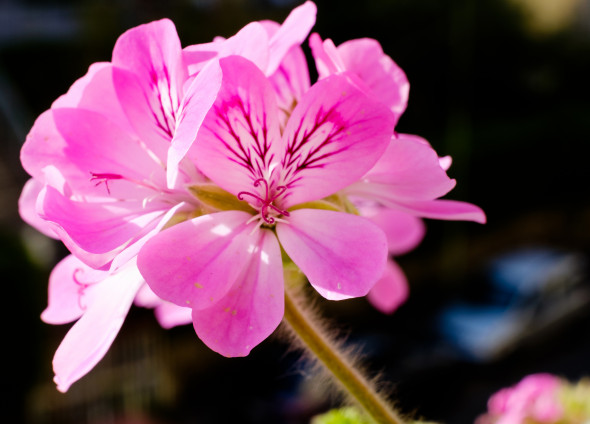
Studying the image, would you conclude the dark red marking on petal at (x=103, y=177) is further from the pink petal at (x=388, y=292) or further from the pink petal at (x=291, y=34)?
the pink petal at (x=388, y=292)

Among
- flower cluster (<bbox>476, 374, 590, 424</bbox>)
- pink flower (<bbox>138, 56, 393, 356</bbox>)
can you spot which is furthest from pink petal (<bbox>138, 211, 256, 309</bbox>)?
flower cluster (<bbox>476, 374, 590, 424</bbox>)

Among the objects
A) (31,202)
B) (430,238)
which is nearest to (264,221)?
(31,202)

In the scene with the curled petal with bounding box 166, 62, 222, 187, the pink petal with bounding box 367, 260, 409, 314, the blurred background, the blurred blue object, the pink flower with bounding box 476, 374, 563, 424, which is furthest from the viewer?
the blurred blue object

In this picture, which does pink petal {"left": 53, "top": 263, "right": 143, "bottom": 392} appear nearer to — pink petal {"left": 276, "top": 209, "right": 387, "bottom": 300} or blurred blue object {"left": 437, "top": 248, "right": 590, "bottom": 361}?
pink petal {"left": 276, "top": 209, "right": 387, "bottom": 300}

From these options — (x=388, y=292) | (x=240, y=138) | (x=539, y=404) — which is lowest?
(x=539, y=404)

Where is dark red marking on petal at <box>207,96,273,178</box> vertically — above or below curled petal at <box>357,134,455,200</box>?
above

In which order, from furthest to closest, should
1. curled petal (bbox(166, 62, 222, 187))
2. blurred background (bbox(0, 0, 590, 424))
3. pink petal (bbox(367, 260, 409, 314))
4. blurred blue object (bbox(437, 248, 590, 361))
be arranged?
blurred blue object (bbox(437, 248, 590, 361)) → blurred background (bbox(0, 0, 590, 424)) → pink petal (bbox(367, 260, 409, 314)) → curled petal (bbox(166, 62, 222, 187))

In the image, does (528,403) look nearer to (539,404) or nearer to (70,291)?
(539,404)
